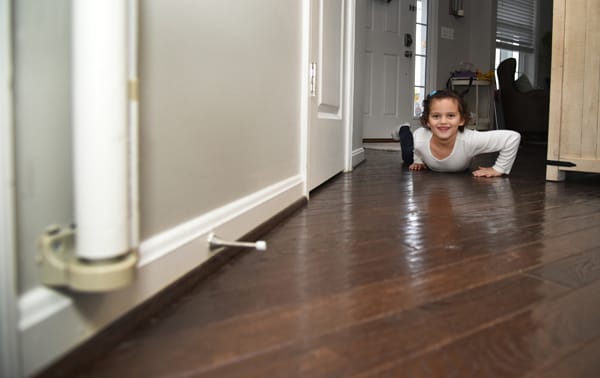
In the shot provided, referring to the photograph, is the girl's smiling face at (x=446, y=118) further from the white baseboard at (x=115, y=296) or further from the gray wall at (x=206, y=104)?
the white baseboard at (x=115, y=296)

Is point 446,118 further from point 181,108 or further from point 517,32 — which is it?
point 517,32

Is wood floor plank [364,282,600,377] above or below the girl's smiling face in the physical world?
below

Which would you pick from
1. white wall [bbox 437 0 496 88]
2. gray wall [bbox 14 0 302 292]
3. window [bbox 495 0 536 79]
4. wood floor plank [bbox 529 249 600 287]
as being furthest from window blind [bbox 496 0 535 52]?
wood floor plank [bbox 529 249 600 287]

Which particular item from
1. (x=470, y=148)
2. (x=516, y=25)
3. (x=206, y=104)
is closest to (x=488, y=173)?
(x=470, y=148)

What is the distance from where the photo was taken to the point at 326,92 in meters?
1.99

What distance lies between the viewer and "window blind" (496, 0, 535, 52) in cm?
714

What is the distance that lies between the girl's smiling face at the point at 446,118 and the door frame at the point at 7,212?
2.39 meters

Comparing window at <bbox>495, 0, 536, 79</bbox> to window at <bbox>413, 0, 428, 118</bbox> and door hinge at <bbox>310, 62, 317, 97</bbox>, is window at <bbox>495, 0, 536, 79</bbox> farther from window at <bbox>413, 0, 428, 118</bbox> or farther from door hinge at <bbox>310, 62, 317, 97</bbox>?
door hinge at <bbox>310, 62, 317, 97</bbox>

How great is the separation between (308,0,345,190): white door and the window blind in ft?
18.4

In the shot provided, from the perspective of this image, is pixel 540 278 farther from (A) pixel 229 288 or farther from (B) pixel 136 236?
(B) pixel 136 236

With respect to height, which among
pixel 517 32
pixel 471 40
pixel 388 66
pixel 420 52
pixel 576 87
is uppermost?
pixel 517 32

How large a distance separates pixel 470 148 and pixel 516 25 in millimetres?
5579

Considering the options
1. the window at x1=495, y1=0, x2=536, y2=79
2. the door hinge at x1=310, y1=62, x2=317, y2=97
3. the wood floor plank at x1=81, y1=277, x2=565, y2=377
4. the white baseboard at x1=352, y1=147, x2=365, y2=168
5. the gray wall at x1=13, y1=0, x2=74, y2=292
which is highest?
the window at x1=495, y1=0, x2=536, y2=79

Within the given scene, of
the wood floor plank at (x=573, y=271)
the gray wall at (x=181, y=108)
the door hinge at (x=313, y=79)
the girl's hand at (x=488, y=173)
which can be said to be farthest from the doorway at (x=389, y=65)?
the wood floor plank at (x=573, y=271)
